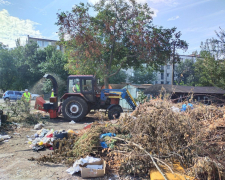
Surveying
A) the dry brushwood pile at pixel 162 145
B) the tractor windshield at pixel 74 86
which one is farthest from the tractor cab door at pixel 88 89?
the dry brushwood pile at pixel 162 145

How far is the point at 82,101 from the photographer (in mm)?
9484

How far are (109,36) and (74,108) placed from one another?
690 cm

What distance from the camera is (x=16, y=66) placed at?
104 ft

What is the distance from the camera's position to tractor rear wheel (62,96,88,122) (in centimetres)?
949

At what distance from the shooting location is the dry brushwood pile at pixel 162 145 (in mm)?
3653

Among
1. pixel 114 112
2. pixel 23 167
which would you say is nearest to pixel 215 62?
pixel 114 112

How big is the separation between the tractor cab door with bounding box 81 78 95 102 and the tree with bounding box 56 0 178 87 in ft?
14.7

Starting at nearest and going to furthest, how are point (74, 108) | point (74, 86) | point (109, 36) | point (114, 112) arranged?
point (114, 112) → point (74, 108) → point (74, 86) → point (109, 36)

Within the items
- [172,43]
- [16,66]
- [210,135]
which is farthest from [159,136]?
[16,66]

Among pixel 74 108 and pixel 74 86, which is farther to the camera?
pixel 74 86

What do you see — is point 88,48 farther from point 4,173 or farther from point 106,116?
point 4,173

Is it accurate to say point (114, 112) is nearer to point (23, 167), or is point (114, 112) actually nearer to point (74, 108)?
point (74, 108)

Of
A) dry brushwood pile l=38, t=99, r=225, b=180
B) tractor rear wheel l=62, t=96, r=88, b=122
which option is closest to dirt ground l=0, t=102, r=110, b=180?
dry brushwood pile l=38, t=99, r=225, b=180

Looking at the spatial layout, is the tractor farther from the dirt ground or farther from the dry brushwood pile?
the dry brushwood pile
